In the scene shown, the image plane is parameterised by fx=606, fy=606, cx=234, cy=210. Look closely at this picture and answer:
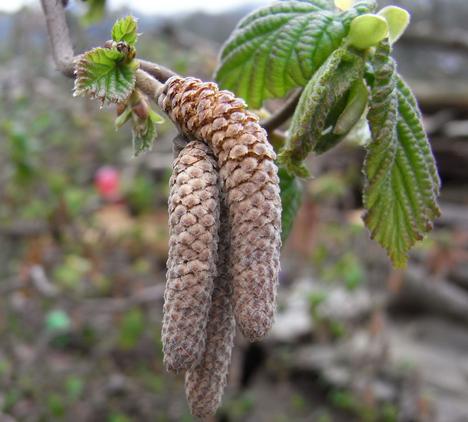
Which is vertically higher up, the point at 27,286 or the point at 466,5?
the point at 27,286

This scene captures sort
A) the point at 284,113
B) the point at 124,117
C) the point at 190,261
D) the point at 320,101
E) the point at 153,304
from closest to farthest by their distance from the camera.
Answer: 1. the point at 190,261
2. the point at 320,101
3. the point at 124,117
4. the point at 284,113
5. the point at 153,304

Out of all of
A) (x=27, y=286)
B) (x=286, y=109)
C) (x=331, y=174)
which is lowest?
(x=331, y=174)

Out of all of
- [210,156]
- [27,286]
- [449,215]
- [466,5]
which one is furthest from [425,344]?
[466,5]

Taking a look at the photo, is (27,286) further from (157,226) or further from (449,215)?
(449,215)

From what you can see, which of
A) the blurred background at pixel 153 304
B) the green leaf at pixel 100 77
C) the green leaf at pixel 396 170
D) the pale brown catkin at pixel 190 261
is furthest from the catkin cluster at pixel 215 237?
the blurred background at pixel 153 304

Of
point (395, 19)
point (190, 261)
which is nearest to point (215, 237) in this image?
point (190, 261)

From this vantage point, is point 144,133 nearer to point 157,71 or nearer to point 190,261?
point 157,71

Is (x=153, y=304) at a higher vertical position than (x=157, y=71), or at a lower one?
lower

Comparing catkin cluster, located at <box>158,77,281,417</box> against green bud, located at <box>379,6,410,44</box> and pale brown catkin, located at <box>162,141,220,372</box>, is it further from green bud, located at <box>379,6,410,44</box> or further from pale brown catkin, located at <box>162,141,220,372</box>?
green bud, located at <box>379,6,410,44</box>

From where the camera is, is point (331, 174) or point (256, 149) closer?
point (256, 149)
